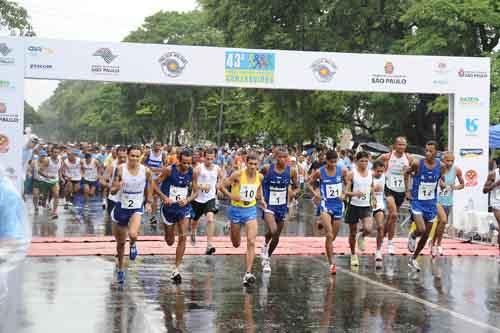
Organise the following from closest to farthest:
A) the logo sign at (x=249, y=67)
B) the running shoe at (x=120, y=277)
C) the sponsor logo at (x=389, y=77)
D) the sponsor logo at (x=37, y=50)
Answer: the running shoe at (x=120, y=277) → the sponsor logo at (x=37, y=50) → the logo sign at (x=249, y=67) → the sponsor logo at (x=389, y=77)

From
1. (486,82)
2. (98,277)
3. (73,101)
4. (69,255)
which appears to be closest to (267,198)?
(98,277)

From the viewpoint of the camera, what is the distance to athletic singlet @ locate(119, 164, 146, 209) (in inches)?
400

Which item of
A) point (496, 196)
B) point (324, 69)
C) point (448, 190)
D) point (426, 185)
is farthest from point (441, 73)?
point (426, 185)

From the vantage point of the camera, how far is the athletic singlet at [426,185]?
1221 centimetres

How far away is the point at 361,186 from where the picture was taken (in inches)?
482

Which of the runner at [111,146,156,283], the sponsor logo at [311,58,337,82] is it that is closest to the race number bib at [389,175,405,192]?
the runner at [111,146,156,283]

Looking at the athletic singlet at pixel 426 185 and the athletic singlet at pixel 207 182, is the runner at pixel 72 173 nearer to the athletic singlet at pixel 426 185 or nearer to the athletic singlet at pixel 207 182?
the athletic singlet at pixel 207 182

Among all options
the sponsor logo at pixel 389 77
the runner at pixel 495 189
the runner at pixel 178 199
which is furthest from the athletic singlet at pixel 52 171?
the runner at pixel 495 189

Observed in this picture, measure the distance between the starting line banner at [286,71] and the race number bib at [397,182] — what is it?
198 inches

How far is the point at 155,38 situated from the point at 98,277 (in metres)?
50.1

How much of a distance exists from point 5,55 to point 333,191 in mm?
8631

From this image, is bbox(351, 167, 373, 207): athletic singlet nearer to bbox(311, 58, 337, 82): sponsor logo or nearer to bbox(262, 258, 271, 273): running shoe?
bbox(262, 258, 271, 273): running shoe

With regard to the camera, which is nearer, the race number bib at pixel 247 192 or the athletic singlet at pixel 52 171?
the race number bib at pixel 247 192

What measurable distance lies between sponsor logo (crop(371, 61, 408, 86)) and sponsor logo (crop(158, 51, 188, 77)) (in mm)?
4457
